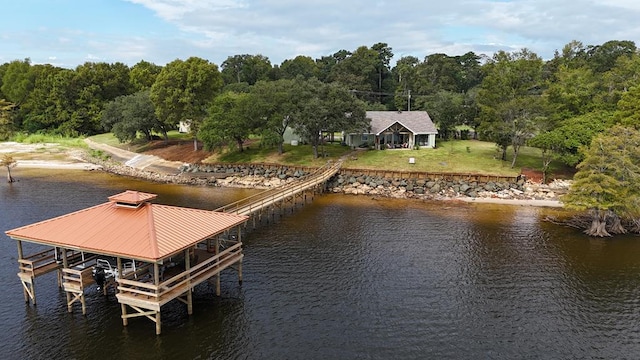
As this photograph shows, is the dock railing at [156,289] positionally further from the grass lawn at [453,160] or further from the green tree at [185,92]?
the green tree at [185,92]

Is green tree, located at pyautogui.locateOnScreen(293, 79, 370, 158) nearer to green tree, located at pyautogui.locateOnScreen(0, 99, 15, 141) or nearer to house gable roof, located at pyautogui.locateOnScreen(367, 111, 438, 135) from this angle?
house gable roof, located at pyautogui.locateOnScreen(367, 111, 438, 135)

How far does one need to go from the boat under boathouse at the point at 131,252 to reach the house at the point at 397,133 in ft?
139

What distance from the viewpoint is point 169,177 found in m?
58.9

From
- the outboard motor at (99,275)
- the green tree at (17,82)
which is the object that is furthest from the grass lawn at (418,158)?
the green tree at (17,82)

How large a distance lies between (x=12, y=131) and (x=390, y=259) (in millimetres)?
97434

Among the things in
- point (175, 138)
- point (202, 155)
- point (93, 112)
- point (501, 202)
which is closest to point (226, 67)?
point (93, 112)

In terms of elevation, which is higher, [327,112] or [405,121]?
[327,112]

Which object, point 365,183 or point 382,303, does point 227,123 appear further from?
point 382,303

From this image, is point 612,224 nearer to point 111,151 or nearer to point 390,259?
point 390,259

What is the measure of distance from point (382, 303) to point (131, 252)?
44.2 ft

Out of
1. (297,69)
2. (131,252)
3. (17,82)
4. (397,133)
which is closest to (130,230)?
(131,252)

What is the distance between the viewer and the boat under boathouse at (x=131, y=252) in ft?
67.1

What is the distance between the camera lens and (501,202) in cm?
4616

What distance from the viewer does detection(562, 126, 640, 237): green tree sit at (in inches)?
1356
